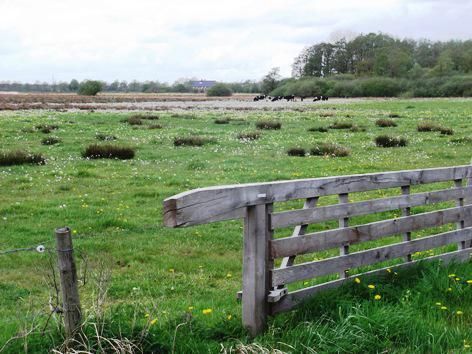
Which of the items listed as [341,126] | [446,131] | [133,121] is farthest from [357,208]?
[133,121]

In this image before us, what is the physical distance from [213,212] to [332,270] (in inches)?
77.2

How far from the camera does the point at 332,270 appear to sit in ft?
21.4

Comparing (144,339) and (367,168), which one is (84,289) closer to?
(144,339)

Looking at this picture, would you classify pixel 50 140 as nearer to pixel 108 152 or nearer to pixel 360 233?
pixel 108 152

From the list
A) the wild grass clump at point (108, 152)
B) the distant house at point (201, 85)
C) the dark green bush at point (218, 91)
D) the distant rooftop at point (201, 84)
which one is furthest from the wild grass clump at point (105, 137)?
the distant rooftop at point (201, 84)

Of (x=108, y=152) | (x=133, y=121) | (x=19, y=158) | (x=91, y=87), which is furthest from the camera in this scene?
(x=91, y=87)

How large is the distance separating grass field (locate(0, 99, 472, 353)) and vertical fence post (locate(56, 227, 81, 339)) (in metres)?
0.15

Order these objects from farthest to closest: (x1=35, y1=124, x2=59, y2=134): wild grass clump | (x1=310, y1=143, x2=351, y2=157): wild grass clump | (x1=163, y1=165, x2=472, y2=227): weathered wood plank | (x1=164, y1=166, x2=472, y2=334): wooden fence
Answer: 1. (x1=35, y1=124, x2=59, y2=134): wild grass clump
2. (x1=310, y1=143, x2=351, y2=157): wild grass clump
3. (x1=164, y1=166, x2=472, y2=334): wooden fence
4. (x1=163, y1=165, x2=472, y2=227): weathered wood plank

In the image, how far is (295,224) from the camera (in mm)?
6039

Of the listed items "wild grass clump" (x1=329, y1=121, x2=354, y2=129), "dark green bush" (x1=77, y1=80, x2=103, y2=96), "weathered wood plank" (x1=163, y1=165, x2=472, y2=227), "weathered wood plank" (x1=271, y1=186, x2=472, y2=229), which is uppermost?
"dark green bush" (x1=77, y1=80, x2=103, y2=96)

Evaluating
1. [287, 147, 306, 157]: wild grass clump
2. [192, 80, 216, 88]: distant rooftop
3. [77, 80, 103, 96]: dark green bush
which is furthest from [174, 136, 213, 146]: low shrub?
[192, 80, 216, 88]: distant rooftop

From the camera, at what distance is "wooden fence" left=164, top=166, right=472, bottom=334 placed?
5287 mm

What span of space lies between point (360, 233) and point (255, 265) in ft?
5.86

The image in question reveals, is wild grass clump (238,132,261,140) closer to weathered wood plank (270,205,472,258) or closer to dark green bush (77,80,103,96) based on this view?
weathered wood plank (270,205,472,258)
